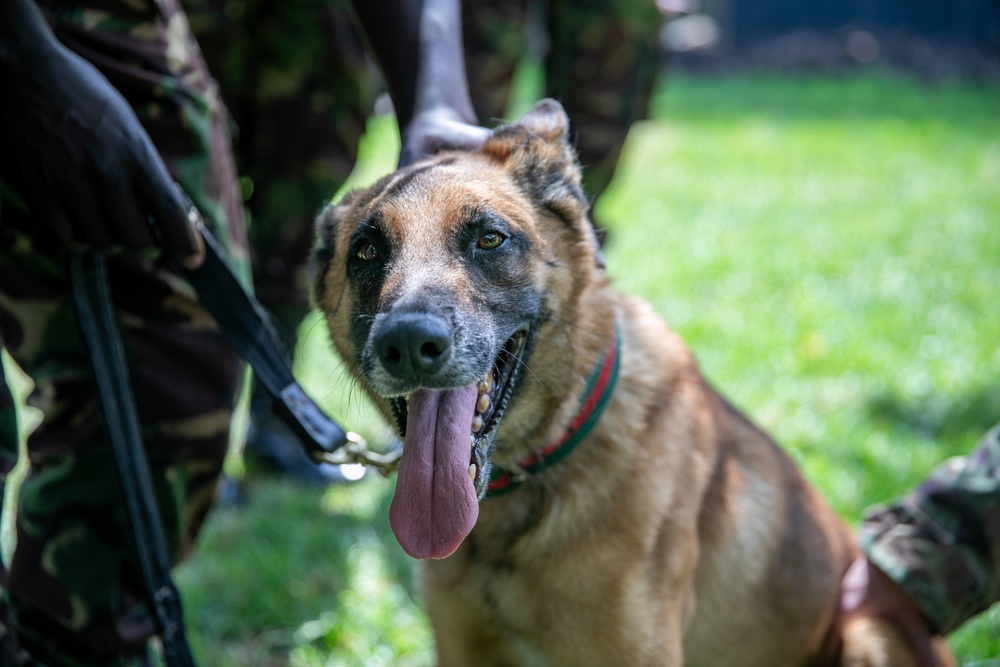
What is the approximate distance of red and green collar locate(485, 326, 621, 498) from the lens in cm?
247

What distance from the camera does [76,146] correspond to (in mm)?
2043

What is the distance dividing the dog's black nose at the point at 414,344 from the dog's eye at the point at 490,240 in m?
0.35

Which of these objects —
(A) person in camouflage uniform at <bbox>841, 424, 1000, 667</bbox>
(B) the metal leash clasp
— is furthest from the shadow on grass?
(A) person in camouflage uniform at <bbox>841, 424, 1000, 667</bbox>

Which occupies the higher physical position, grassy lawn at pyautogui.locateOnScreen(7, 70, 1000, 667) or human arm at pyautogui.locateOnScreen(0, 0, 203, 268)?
human arm at pyautogui.locateOnScreen(0, 0, 203, 268)

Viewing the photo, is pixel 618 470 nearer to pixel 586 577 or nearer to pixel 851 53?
pixel 586 577

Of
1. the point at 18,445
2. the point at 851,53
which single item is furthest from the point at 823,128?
the point at 18,445

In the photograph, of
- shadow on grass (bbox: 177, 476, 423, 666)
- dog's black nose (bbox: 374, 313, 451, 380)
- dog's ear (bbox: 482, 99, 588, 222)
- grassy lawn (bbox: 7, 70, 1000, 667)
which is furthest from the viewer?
grassy lawn (bbox: 7, 70, 1000, 667)

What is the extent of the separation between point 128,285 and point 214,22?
1.48 metres

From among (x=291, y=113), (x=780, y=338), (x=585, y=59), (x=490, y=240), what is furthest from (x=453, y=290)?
(x=780, y=338)

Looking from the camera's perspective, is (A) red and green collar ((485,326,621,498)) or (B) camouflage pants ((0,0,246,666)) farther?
(A) red and green collar ((485,326,621,498))

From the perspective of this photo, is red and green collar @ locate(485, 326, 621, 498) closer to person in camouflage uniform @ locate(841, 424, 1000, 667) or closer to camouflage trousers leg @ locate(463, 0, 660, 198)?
person in camouflage uniform @ locate(841, 424, 1000, 667)

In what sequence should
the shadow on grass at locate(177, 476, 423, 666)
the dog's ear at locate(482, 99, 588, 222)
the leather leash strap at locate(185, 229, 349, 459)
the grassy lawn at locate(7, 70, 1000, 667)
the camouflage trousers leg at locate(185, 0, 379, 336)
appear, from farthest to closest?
the camouflage trousers leg at locate(185, 0, 379, 336) → the grassy lawn at locate(7, 70, 1000, 667) → the shadow on grass at locate(177, 476, 423, 666) → the dog's ear at locate(482, 99, 588, 222) → the leather leash strap at locate(185, 229, 349, 459)

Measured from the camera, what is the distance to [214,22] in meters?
3.54

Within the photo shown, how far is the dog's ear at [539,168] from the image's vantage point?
8.05ft
